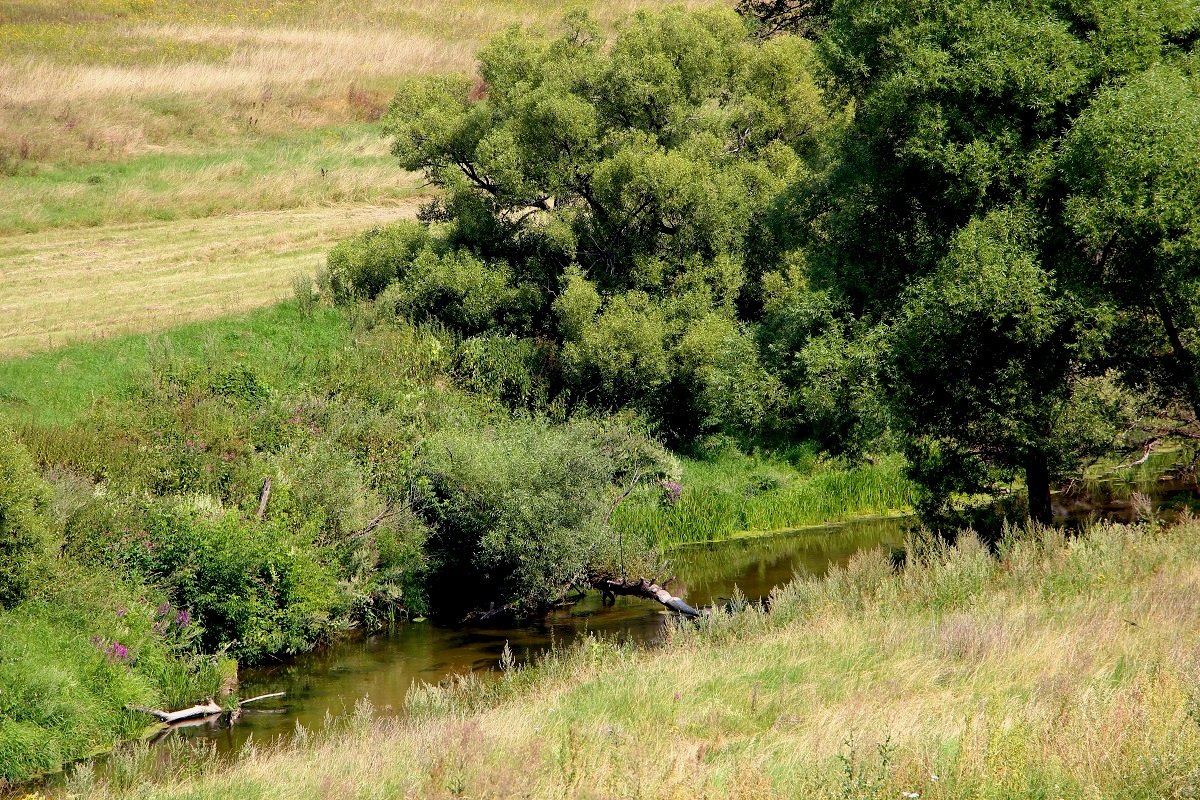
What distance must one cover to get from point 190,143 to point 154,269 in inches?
482

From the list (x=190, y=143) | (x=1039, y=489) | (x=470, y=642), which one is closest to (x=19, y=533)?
(x=470, y=642)

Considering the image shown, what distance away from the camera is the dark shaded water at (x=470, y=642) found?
16.7 m

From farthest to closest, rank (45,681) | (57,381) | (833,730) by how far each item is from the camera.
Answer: (57,381) → (45,681) → (833,730)

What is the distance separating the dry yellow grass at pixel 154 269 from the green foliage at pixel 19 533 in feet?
27.7

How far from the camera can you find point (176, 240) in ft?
109

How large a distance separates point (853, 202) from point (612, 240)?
1023cm

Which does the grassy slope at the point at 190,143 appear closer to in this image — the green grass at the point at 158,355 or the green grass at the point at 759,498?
the green grass at the point at 158,355

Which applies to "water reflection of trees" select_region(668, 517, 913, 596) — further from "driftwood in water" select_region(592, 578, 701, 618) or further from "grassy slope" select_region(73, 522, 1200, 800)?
"grassy slope" select_region(73, 522, 1200, 800)

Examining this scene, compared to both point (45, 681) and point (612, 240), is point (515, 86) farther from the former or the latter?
point (45, 681)

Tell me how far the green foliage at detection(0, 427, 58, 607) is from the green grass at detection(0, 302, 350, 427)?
4854 millimetres

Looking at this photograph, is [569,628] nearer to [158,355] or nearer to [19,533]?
[19,533]

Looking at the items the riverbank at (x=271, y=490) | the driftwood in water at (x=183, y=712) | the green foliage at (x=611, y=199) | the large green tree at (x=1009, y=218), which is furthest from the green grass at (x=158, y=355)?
the large green tree at (x=1009, y=218)

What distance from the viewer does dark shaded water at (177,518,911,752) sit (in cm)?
1667

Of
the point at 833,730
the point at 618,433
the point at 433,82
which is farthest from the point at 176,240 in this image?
the point at 833,730
